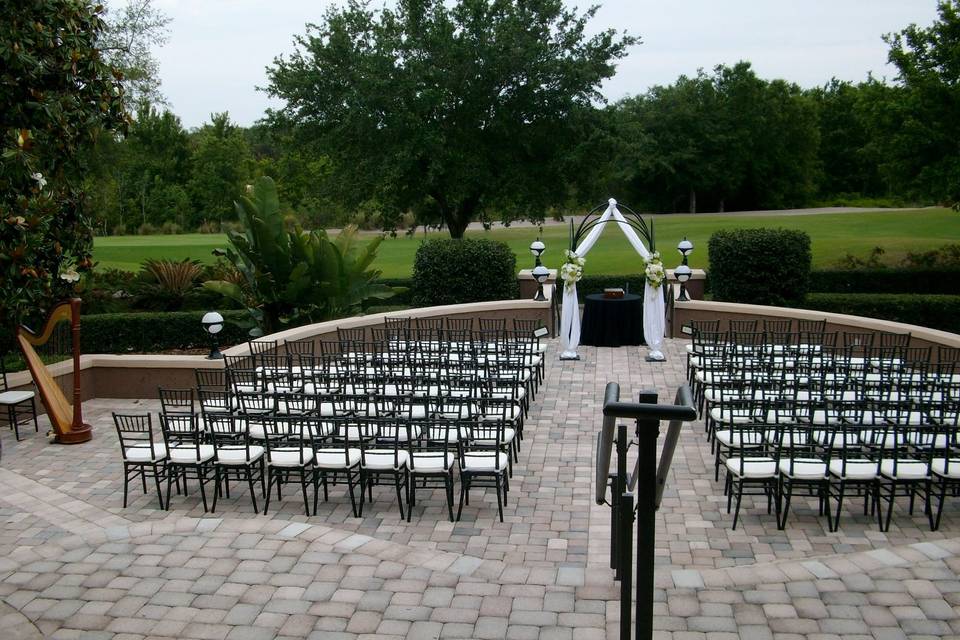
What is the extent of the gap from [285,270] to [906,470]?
1244 centimetres

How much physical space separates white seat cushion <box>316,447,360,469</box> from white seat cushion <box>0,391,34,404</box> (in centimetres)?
575

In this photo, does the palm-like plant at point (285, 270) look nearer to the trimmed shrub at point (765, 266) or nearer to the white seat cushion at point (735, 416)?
the trimmed shrub at point (765, 266)

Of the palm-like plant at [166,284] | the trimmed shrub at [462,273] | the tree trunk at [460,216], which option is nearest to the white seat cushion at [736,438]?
the trimmed shrub at [462,273]

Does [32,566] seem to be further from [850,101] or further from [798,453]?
[850,101]

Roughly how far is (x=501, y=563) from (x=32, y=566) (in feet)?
13.1

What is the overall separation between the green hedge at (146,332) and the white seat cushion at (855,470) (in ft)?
44.5

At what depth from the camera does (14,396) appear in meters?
12.2

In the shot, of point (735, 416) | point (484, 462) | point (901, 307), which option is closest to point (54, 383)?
point (484, 462)

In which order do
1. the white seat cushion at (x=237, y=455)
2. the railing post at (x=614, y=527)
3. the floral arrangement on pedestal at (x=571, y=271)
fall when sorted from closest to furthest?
the railing post at (x=614, y=527), the white seat cushion at (x=237, y=455), the floral arrangement on pedestal at (x=571, y=271)

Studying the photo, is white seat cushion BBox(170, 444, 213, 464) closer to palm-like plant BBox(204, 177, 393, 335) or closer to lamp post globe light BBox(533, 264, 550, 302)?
palm-like plant BBox(204, 177, 393, 335)

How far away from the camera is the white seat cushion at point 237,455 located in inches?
344

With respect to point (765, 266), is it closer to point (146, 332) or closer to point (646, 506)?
point (146, 332)

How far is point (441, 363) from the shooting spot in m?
12.5

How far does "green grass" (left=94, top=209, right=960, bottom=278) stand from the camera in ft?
119
